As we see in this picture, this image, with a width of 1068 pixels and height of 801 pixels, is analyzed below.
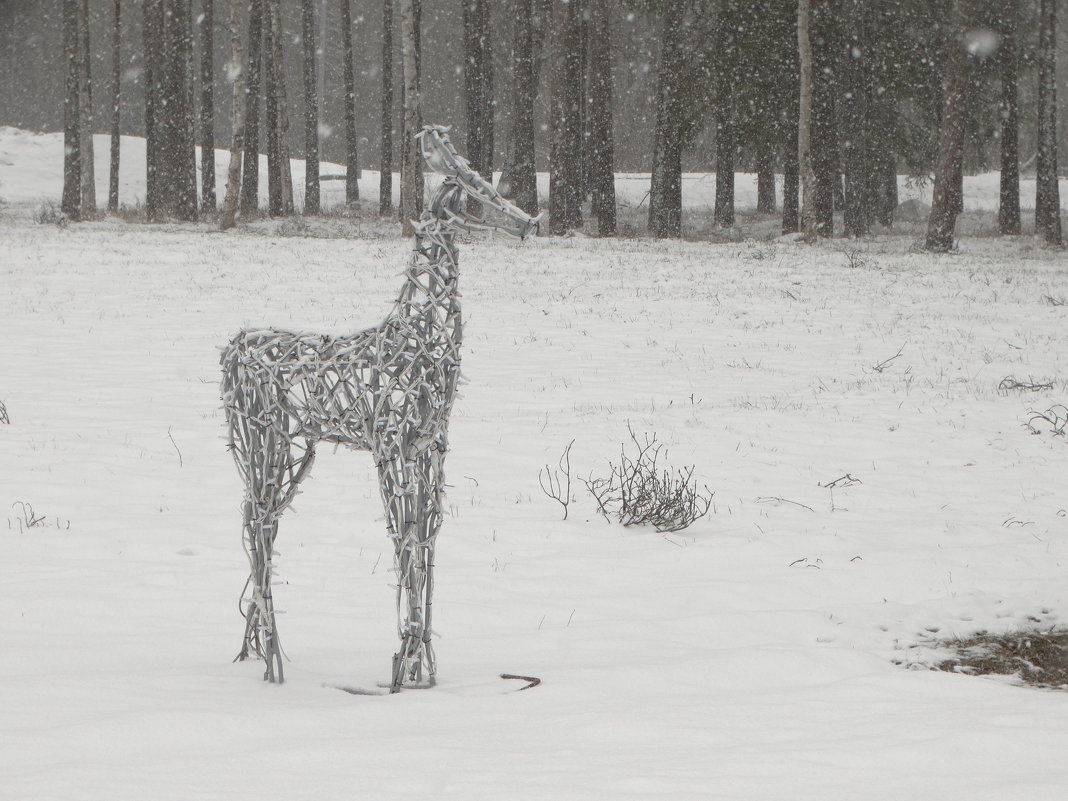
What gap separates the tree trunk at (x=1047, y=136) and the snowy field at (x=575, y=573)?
10.3 meters

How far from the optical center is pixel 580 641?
199 inches

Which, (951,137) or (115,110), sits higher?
(115,110)

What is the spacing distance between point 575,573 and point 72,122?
24700 millimetres

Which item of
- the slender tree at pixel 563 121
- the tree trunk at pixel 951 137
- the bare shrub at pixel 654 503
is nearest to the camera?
the bare shrub at pixel 654 503

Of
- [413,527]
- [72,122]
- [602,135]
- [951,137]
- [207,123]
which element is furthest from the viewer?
[207,123]

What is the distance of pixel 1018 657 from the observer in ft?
15.9

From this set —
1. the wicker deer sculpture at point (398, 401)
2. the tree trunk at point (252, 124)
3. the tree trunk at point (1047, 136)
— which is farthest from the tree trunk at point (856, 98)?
the wicker deer sculpture at point (398, 401)

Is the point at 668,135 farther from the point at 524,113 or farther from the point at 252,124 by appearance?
the point at 252,124

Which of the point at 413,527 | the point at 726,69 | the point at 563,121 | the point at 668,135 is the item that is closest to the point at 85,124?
the point at 563,121

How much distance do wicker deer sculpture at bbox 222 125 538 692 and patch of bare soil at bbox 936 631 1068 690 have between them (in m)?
2.41

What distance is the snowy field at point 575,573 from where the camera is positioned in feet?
12.0

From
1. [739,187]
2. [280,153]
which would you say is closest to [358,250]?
[280,153]

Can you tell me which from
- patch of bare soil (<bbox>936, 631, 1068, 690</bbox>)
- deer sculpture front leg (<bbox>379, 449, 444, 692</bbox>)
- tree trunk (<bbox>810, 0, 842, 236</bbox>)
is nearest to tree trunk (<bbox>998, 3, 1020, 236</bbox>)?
tree trunk (<bbox>810, 0, 842, 236</bbox>)

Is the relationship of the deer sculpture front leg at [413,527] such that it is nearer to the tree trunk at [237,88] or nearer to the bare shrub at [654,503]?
the bare shrub at [654,503]
